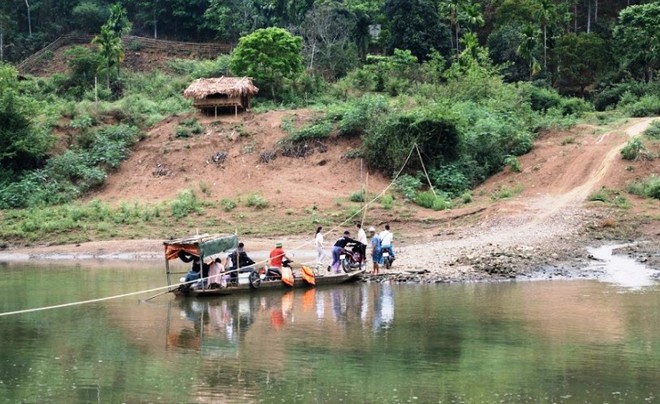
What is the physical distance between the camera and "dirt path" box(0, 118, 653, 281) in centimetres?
3061

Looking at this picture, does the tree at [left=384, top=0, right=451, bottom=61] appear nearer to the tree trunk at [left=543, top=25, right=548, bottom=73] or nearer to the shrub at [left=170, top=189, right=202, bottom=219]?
the tree trunk at [left=543, top=25, right=548, bottom=73]

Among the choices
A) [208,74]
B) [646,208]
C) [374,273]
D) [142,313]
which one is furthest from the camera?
[208,74]

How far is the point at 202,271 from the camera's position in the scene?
2689cm

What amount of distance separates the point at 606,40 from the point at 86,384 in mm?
51637

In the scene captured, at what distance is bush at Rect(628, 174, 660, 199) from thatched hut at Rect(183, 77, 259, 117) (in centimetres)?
2102

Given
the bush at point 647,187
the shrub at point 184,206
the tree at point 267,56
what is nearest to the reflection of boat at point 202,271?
the shrub at point 184,206

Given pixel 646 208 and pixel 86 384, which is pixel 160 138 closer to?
pixel 646 208

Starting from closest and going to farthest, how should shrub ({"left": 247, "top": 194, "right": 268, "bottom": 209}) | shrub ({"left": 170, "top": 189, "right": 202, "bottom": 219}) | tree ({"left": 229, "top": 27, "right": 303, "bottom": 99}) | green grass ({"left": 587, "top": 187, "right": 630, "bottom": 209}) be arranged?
green grass ({"left": 587, "top": 187, "right": 630, "bottom": 209}) < shrub ({"left": 170, "top": 189, "right": 202, "bottom": 219}) < shrub ({"left": 247, "top": 194, "right": 268, "bottom": 209}) < tree ({"left": 229, "top": 27, "right": 303, "bottom": 99})

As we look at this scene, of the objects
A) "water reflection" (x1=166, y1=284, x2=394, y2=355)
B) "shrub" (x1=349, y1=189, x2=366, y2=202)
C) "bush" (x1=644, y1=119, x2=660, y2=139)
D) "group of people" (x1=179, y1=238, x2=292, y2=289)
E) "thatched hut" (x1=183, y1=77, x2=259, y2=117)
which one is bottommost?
"water reflection" (x1=166, y1=284, x2=394, y2=355)

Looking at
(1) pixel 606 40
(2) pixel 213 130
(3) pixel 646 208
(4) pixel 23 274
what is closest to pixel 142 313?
(4) pixel 23 274

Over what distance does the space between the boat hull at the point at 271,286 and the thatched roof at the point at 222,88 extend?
23.0 meters

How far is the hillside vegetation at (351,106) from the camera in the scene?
42.2 metres

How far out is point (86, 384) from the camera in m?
17.0

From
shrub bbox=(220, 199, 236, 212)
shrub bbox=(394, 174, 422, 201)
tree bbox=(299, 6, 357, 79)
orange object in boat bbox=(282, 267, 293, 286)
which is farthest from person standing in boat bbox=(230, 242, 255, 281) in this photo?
tree bbox=(299, 6, 357, 79)
